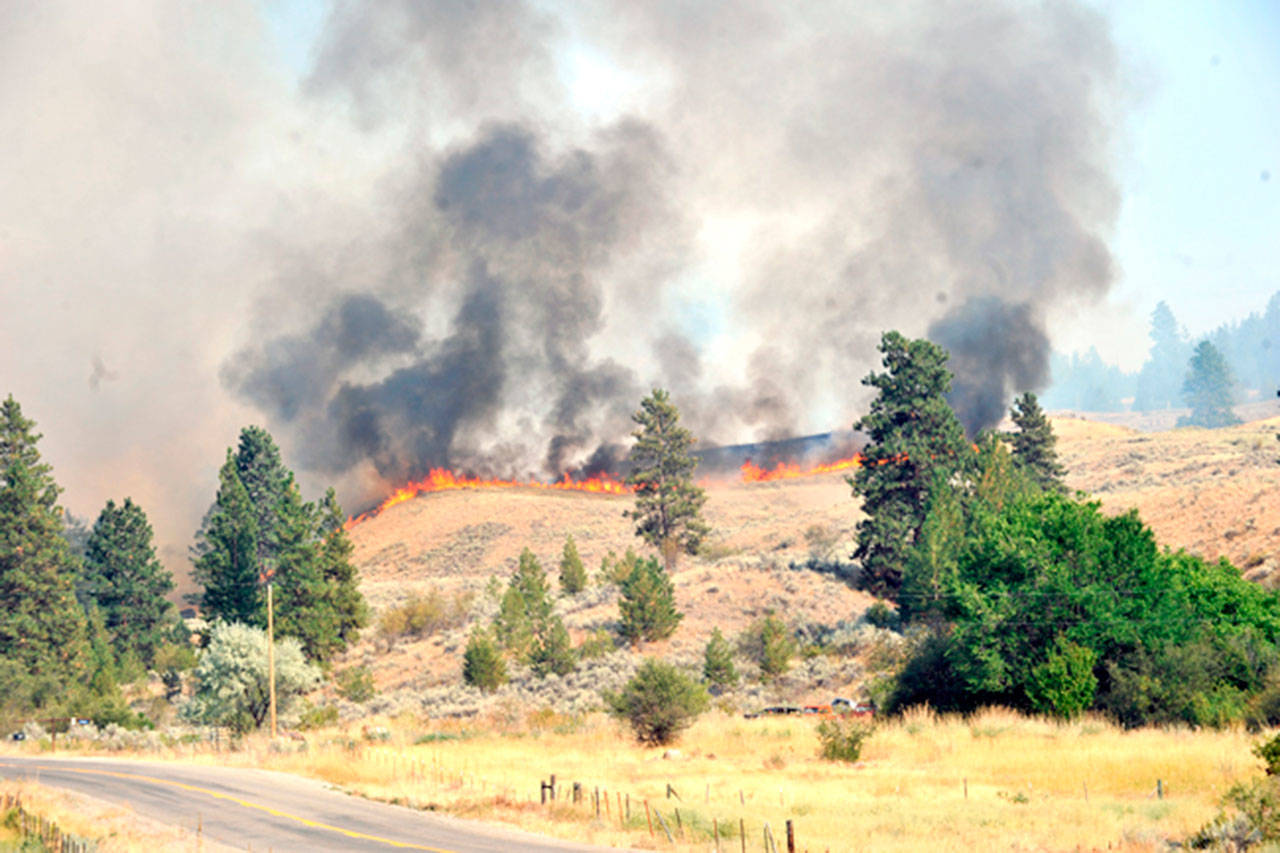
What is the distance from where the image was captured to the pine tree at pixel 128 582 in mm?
88125

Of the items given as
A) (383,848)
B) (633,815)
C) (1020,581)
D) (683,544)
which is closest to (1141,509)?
(683,544)

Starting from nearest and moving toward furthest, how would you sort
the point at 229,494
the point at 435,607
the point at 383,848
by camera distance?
the point at 383,848
the point at 229,494
the point at 435,607

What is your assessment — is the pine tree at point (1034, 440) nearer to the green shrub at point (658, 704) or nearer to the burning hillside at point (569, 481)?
the green shrub at point (658, 704)

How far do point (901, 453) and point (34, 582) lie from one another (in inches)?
2458

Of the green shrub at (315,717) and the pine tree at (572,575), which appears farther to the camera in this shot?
the pine tree at (572,575)

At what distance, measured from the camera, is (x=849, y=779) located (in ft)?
100

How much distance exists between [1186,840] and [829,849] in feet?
20.9

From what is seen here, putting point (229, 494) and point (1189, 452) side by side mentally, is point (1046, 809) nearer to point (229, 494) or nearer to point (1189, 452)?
point (229, 494)

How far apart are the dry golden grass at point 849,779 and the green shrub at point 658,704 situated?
823mm

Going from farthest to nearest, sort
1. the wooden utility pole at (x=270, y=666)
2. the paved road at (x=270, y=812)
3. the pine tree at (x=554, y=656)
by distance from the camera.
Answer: the pine tree at (x=554, y=656)
the wooden utility pole at (x=270, y=666)
the paved road at (x=270, y=812)

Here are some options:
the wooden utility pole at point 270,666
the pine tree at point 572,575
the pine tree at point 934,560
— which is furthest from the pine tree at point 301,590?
the pine tree at point 934,560

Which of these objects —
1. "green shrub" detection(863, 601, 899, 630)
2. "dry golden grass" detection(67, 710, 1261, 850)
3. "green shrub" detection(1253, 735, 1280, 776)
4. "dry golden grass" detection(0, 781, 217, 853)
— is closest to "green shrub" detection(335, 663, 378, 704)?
"dry golden grass" detection(67, 710, 1261, 850)

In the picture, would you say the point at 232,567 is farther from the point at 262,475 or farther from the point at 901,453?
the point at 901,453

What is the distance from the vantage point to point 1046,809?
77.8 feet
